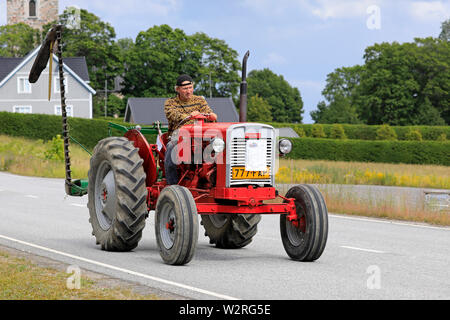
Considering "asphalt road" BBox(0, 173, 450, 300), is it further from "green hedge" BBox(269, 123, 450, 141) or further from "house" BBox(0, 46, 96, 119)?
"house" BBox(0, 46, 96, 119)

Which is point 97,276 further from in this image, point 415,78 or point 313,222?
point 415,78

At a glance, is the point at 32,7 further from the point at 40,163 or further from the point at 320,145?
the point at 40,163

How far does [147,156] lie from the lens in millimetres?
10609

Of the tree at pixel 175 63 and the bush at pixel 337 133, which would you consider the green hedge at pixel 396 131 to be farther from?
the tree at pixel 175 63

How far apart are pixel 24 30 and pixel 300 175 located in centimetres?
8743

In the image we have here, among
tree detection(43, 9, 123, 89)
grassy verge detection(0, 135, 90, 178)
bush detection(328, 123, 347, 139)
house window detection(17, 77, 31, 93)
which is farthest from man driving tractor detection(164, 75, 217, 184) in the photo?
tree detection(43, 9, 123, 89)

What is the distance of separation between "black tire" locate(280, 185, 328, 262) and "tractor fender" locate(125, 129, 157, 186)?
1922 mm

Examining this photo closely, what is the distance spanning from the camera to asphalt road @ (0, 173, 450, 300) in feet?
25.2

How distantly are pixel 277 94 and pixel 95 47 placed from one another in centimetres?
4238

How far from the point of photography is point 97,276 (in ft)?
27.4

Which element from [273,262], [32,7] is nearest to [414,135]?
[273,262]

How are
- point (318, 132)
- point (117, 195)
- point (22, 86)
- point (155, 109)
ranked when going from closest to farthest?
1. point (117, 195)
2. point (318, 132)
3. point (22, 86)
4. point (155, 109)

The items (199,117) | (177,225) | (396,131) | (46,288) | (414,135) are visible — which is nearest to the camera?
(46,288)
